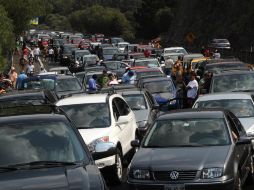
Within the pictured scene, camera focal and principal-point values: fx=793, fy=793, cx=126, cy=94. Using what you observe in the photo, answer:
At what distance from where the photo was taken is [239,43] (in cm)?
7550

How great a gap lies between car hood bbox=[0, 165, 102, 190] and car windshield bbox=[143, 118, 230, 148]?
3.82 m

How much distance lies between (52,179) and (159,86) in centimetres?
1973

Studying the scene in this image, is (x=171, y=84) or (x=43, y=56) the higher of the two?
(x=171, y=84)

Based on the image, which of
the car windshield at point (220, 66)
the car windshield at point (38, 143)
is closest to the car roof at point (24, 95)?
the car windshield at point (38, 143)

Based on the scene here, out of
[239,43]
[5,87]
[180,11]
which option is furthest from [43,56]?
[5,87]

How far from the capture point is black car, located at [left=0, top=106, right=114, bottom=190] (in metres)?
7.65

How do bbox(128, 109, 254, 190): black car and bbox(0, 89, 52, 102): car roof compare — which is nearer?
bbox(128, 109, 254, 190): black car

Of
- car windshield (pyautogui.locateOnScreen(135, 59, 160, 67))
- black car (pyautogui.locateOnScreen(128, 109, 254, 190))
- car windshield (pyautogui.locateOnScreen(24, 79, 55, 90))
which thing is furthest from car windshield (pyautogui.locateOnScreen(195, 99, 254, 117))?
car windshield (pyautogui.locateOnScreen(135, 59, 160, 67))

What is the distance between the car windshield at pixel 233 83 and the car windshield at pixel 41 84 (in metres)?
7.79

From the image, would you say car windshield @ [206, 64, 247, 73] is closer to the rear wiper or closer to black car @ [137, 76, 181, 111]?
black car @ [137, 76, 181, 111]

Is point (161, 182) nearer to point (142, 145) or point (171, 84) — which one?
point (142, 145)

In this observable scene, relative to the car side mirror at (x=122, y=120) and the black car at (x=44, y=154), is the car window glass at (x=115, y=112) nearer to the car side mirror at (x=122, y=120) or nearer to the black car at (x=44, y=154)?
the car side mirror at (x=122, y=120)

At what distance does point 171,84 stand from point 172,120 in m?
14.9

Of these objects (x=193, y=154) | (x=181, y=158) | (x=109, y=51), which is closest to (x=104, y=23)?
(x=109, y=51)
